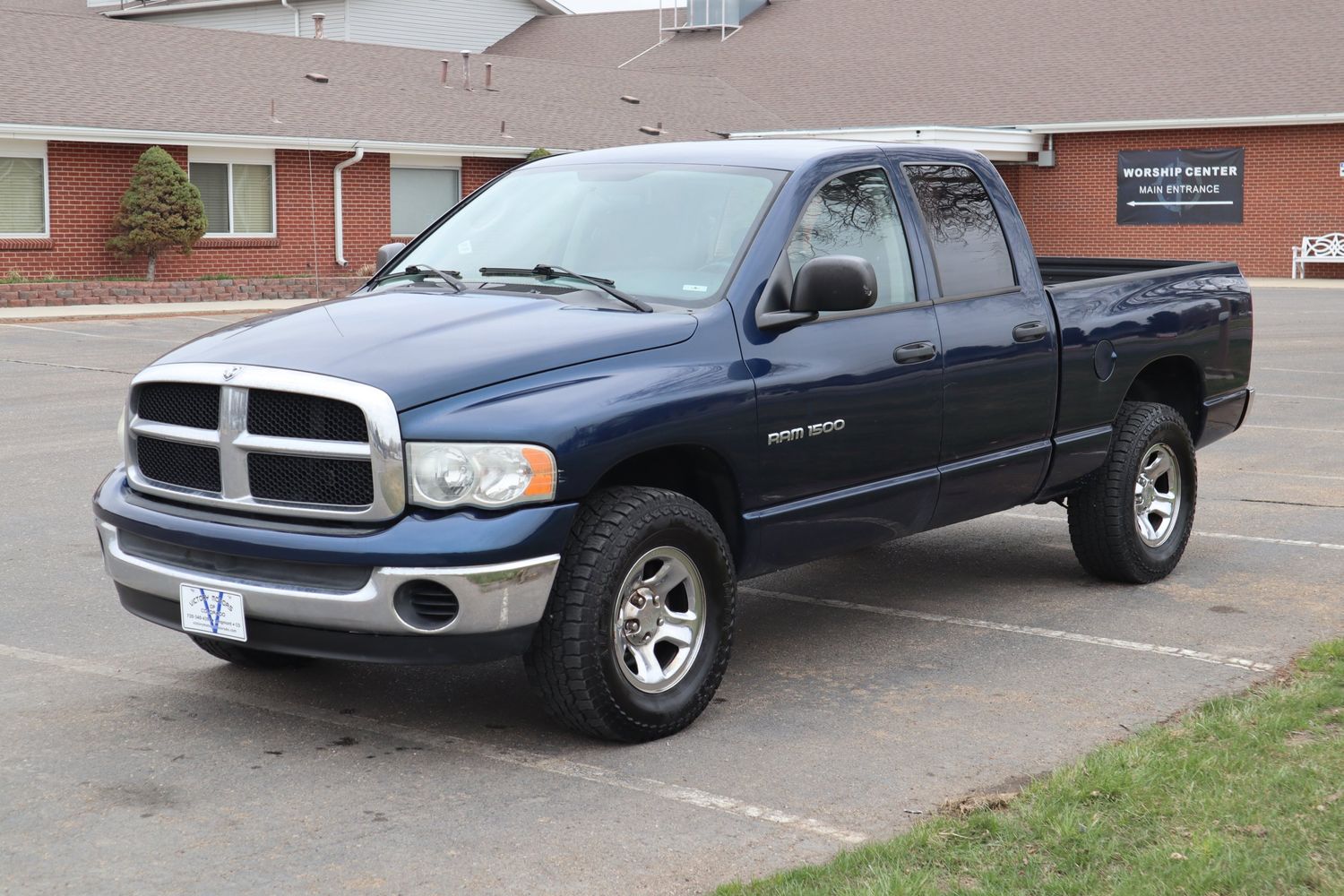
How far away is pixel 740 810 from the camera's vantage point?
15.3 ft

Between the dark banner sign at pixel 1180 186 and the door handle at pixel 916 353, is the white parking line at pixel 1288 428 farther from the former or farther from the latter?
the dark banner sign at pixel 1180 186

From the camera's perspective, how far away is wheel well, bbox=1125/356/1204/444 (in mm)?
7941

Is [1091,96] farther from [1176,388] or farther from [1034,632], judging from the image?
[1034,632]

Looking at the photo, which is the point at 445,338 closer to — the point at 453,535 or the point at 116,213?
the point at 453,535

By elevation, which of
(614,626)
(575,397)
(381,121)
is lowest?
(614,626)

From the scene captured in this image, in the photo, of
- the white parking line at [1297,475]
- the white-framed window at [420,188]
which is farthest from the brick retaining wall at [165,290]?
the white parking line at [1297,475]

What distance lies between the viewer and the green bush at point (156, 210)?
27203 millimetres

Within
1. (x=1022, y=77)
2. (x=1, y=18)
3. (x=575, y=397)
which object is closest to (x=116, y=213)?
(x=1, y=18)

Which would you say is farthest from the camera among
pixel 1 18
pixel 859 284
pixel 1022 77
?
pixel 1022 77

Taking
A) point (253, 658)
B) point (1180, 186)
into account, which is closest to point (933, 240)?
point (253, 658)

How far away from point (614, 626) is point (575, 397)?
2.37ft

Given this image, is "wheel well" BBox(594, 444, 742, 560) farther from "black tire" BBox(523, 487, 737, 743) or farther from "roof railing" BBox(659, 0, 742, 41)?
"roof railing" BBox(659, 0, 742, 41)

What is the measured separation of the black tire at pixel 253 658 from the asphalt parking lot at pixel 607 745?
0.19 ft

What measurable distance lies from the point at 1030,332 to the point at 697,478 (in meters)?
1.94
